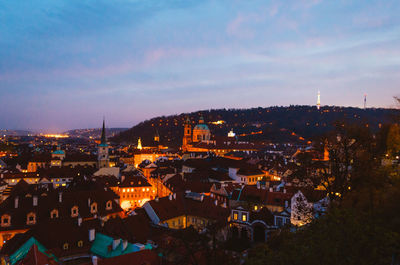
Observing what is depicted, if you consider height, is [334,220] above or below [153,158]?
above

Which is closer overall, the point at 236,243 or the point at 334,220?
the point at 334,220

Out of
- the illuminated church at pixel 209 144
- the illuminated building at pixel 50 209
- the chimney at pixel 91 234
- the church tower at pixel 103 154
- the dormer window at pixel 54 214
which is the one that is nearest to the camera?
the chimney at pixel 91 234

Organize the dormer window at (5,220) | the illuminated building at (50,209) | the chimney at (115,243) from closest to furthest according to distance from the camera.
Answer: the chimney at (115,243) → the dormer window at (5,220) → the illuminated building at (50,209)

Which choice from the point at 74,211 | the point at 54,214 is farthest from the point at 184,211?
the point at 54,214

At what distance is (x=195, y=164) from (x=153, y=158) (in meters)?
46.4

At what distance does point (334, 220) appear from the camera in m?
12.0

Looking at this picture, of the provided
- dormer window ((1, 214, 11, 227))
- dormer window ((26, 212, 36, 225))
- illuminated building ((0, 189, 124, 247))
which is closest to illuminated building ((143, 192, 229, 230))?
illuminated building ((0, 189, 124, 247))

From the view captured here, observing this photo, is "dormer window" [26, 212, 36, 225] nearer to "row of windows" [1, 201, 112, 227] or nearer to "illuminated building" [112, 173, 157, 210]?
"row of windows" [1, 201, 112, 227]

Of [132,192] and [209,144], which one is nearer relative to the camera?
[132,192]

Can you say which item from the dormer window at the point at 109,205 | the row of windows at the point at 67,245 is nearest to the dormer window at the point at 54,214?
the dormer window at the point at 109,205

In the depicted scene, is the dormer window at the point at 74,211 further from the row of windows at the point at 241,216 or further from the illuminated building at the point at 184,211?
the row of windows at the point at 241,216

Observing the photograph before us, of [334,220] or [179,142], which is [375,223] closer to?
[334,220]

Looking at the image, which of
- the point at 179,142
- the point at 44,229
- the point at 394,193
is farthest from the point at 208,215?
the point at 179,142

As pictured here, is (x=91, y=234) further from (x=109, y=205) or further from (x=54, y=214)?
(x=109, y=205)
